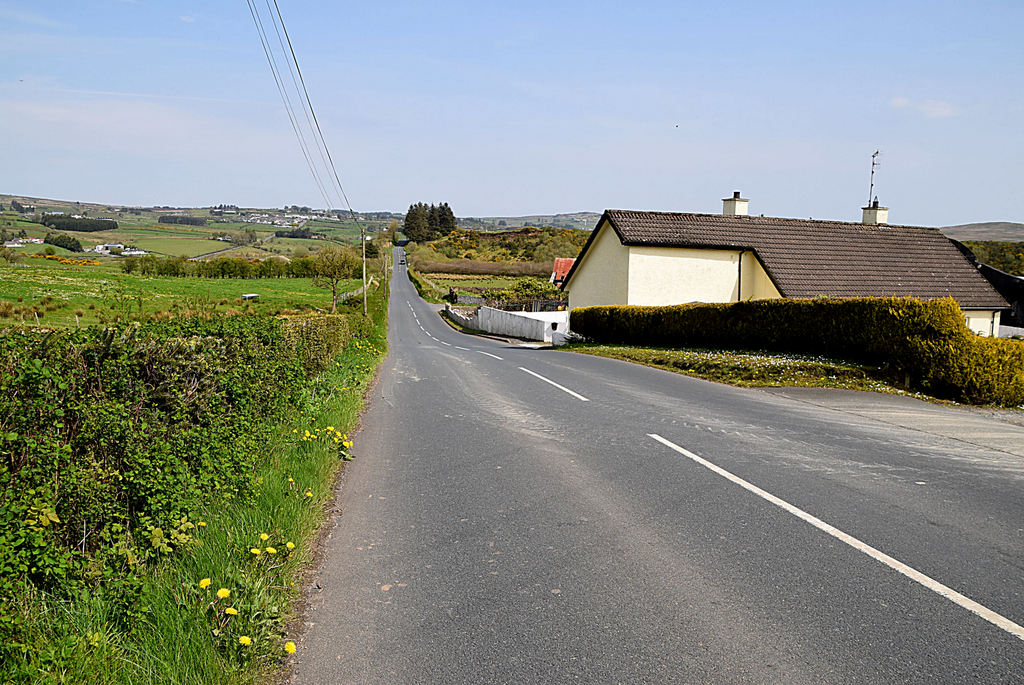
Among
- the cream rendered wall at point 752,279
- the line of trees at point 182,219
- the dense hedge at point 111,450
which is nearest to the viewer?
the dense hedge at point 111,450

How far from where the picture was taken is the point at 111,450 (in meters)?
4.29

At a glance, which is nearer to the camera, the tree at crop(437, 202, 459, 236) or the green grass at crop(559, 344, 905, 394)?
the green grass at crop(559, 344, 905, 394)

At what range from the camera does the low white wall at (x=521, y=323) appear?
4153cm

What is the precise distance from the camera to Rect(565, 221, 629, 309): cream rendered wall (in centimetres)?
3164

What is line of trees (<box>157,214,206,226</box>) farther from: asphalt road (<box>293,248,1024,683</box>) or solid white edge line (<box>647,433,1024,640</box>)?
solid white edge line (<box>647,433,1024,640</box>)

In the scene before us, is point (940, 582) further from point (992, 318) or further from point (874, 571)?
point (992, 318)

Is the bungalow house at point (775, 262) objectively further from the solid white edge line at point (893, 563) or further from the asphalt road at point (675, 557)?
the solid white edge line at point (893, 563)

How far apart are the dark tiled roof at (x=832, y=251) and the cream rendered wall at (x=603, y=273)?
3.83 ft

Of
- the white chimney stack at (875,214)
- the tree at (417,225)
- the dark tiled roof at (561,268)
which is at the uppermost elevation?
the tree at (417,225)

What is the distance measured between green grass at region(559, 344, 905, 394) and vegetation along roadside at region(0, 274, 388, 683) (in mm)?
11759

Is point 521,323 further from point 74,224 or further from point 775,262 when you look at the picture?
point 74,224

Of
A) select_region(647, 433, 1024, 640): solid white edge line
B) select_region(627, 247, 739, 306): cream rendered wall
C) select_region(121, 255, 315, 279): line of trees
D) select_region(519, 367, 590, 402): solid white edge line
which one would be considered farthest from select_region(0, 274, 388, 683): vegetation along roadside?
select_region(627, 247, 739, 306): cream rendered wall

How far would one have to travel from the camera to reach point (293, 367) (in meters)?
8.48

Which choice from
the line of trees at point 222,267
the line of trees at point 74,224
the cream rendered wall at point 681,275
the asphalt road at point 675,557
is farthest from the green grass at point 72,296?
the line of trees at point 74,224
